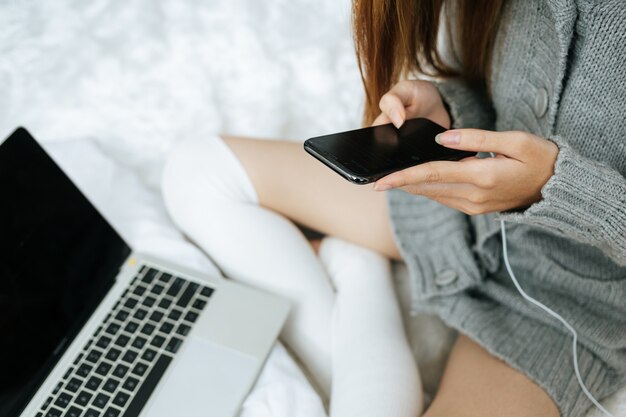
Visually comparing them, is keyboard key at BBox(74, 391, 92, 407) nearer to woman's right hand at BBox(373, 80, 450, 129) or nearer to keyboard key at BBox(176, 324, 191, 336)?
keyboard key at BBox(176, 324, 191, 336)

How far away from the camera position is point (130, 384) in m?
0.65

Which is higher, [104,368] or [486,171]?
[486,171]

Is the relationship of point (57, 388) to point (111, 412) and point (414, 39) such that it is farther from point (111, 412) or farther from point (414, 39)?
point (414, 39)

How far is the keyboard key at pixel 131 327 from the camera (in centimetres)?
70

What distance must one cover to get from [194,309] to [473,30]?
1.65 ft

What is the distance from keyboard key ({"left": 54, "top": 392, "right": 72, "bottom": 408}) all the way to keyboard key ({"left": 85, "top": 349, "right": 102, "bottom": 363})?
0.15 feet

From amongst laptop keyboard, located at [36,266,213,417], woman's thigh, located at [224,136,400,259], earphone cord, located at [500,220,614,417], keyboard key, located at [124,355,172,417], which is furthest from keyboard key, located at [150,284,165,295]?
earphone cord, located at [500,220,614,417]

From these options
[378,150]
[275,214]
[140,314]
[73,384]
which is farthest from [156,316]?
[378,150]

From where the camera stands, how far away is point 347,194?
833 millimetres

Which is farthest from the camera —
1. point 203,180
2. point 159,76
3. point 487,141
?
point 159,76

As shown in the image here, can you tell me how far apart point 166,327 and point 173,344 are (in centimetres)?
3

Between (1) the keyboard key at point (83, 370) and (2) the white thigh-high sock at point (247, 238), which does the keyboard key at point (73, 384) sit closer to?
(1) the keyboard key at point (83, 370)

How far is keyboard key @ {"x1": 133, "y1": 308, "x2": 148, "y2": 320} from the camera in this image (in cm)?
72

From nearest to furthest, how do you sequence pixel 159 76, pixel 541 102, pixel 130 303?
pixel 541 102, pixel 130 303, pixel 159 76
